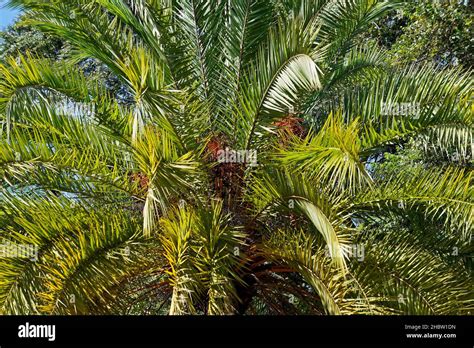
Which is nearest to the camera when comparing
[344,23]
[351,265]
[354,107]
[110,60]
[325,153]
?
[325,153]

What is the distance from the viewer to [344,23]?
8.77 meters

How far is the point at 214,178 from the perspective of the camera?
752cm

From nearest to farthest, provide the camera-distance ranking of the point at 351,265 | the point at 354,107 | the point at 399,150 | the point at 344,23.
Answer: the point at 351,265 < the point at 354,107 < the point at 344,23 < the point at 399,150

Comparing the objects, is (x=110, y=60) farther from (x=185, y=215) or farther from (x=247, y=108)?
(x=185, y=215)

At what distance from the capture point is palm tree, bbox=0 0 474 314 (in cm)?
649

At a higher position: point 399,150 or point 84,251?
point 399,150

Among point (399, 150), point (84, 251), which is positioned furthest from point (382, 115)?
point (399, 150)

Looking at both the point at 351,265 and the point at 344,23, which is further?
the point at 344,23

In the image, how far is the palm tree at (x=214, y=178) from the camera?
255 inches

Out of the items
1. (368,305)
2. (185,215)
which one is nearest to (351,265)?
(368,305)
